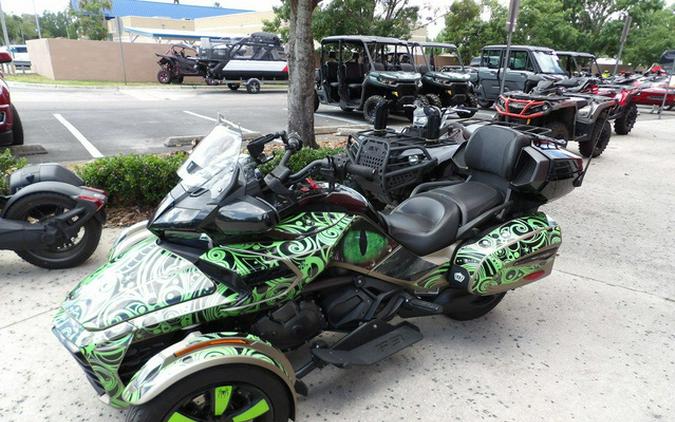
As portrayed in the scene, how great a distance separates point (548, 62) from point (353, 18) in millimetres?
9609

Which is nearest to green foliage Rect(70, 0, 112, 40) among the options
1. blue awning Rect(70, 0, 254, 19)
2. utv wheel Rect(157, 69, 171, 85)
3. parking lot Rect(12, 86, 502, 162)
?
blue awning Rect(70, 0, 254, 19)

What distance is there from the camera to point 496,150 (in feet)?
10.5

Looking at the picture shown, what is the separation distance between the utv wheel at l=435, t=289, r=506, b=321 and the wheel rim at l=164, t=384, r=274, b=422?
1.33m

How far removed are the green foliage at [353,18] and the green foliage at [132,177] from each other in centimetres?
1540

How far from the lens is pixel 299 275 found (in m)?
2.19

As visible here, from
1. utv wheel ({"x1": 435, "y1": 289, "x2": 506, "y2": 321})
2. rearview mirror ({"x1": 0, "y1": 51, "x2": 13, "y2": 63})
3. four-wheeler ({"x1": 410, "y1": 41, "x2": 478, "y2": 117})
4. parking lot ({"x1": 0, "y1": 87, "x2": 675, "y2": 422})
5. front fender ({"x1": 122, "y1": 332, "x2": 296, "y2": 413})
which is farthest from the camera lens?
four-wheeler ({"x1": 410, "y1": 41, "x2": 478, "y2": 117})

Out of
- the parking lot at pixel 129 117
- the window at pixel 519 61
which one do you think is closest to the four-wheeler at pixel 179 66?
the parking lot at pixel 129 117

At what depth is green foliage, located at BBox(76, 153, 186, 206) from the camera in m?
4.67

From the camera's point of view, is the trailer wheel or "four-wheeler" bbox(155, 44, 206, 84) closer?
the trailer wheel

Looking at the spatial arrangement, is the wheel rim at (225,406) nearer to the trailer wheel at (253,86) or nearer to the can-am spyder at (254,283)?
the can-am spyder at (254,283)

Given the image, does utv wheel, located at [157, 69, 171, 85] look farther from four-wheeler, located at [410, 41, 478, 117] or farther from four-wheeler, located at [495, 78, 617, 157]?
four-wheeler, located at [495, 78, 617, 157]

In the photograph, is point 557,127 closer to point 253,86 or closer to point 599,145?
point 599,145

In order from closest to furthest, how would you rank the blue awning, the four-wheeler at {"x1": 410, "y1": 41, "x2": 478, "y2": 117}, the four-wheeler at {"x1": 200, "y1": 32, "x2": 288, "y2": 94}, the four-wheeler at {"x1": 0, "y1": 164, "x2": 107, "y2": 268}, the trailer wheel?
the four-wheeler at {"x1": 0, "y1": 164, "x2": 107, "y2": 268} → the four-wheeler at {"x1": 410, "y1": 41, "x2": 478, "y2": 117} → the four-wheeler at {"x1": 200, "y1": 32, "x2": 288, "y2": 94} → the trailer wheel → the blue awning

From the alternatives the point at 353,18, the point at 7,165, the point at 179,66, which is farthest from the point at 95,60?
the point at 7,165
